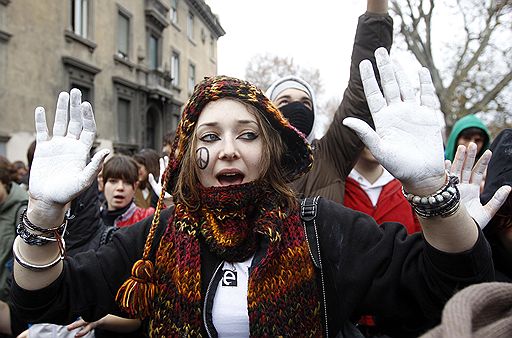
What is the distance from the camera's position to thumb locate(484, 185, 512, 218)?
5.84 ft

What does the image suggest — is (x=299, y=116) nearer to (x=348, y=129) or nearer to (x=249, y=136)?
(x=348, y=129)

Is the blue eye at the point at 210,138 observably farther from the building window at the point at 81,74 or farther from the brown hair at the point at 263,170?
the building window at the point at 81,74

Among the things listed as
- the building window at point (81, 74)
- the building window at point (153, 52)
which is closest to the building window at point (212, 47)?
the building window at point (153, 52)

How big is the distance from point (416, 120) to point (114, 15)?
1650 cm

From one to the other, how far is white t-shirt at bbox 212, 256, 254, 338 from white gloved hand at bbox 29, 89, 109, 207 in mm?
625

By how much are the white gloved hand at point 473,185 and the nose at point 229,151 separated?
81 cm

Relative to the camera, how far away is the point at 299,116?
2.69m

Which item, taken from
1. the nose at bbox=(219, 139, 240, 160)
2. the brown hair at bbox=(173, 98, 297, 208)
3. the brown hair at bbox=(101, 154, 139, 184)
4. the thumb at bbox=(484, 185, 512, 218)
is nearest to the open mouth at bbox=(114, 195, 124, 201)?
the brown hair at bbox=(101, 154, 139, 184)

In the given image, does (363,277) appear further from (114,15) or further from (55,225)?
(114,15)

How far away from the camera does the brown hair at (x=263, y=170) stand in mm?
1814

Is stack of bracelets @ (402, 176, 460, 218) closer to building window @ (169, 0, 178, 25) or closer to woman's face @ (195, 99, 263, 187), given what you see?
woman's face @ (195, 99, 263, 187)

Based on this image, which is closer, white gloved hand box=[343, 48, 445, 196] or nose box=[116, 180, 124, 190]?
white gloved hand box=[343, 48, 445, 196]

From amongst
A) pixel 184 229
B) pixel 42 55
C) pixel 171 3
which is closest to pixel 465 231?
pixel 184 229

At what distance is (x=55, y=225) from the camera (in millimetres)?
1663
